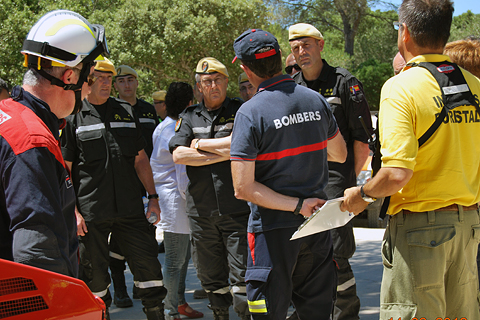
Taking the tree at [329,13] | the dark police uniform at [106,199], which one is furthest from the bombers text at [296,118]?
the tree at [329,13]

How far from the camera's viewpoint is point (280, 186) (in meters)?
2.89

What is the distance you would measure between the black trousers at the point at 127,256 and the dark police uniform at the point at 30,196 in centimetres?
214

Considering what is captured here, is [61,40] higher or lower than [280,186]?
higher

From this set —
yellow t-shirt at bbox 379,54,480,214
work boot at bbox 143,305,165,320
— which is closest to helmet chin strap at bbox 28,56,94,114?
yellow t-shirt at bbox 379,54,480,214

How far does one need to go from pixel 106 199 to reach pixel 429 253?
2779 millimetres

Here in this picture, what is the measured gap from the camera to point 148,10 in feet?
73.3

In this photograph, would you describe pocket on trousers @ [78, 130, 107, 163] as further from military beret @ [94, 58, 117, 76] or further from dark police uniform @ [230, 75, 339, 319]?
dark police uniform @ [230, 75, 339, 319]

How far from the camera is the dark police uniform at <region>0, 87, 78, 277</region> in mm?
1938

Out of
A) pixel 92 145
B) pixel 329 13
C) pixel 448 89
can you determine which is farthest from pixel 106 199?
pixel 329 13

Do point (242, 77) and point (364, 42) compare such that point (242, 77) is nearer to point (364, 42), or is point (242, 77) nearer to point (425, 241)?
point (425, 241)

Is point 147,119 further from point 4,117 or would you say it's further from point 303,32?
point 4,117

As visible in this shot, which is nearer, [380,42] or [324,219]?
[324,219]

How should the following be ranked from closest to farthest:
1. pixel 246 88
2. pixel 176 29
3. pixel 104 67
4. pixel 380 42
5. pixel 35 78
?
pixel 35 78 → pixel 104 67 → pixel 246 88 → pixel 176 29 → pixel 380 42

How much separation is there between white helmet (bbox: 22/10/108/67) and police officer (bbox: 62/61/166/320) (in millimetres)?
1873
